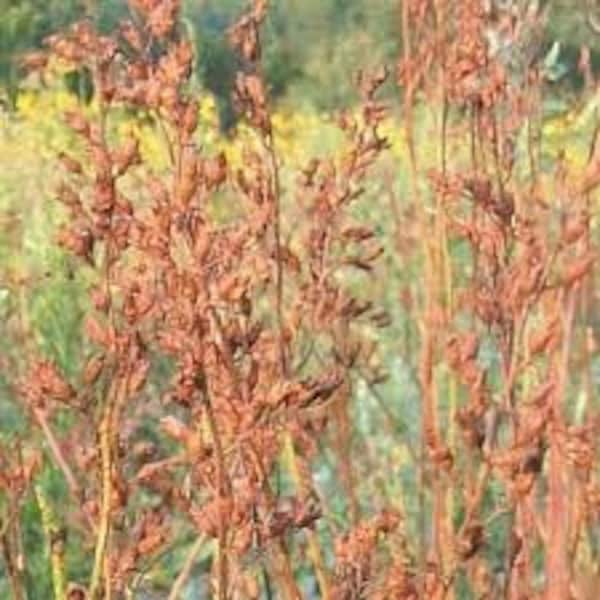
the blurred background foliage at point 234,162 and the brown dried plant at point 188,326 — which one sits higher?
the brown dried plant at point 188,326

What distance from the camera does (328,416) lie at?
1883 millimetres

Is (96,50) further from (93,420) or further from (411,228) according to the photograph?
(411,228)

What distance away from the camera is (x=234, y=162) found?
543 cm

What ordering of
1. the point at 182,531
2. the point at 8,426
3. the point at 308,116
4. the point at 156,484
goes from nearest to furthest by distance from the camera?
the point at 156,484, the point at 182,531, the point at 8,426, the point at 308,116

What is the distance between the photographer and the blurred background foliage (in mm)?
2984

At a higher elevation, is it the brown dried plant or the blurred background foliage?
the brown dried plant

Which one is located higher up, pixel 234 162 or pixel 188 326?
pixel 188 326

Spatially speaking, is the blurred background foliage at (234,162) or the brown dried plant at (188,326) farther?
the blurred background foliage at (234,162)

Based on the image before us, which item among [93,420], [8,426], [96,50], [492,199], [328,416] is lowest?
[8,426]

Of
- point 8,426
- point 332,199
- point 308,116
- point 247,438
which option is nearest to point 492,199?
point 332,199

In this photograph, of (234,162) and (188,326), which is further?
(234,162)

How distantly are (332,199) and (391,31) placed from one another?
11.2 ft

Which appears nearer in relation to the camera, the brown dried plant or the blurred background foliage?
the brown dried plant

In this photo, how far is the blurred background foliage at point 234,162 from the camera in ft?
9.79
